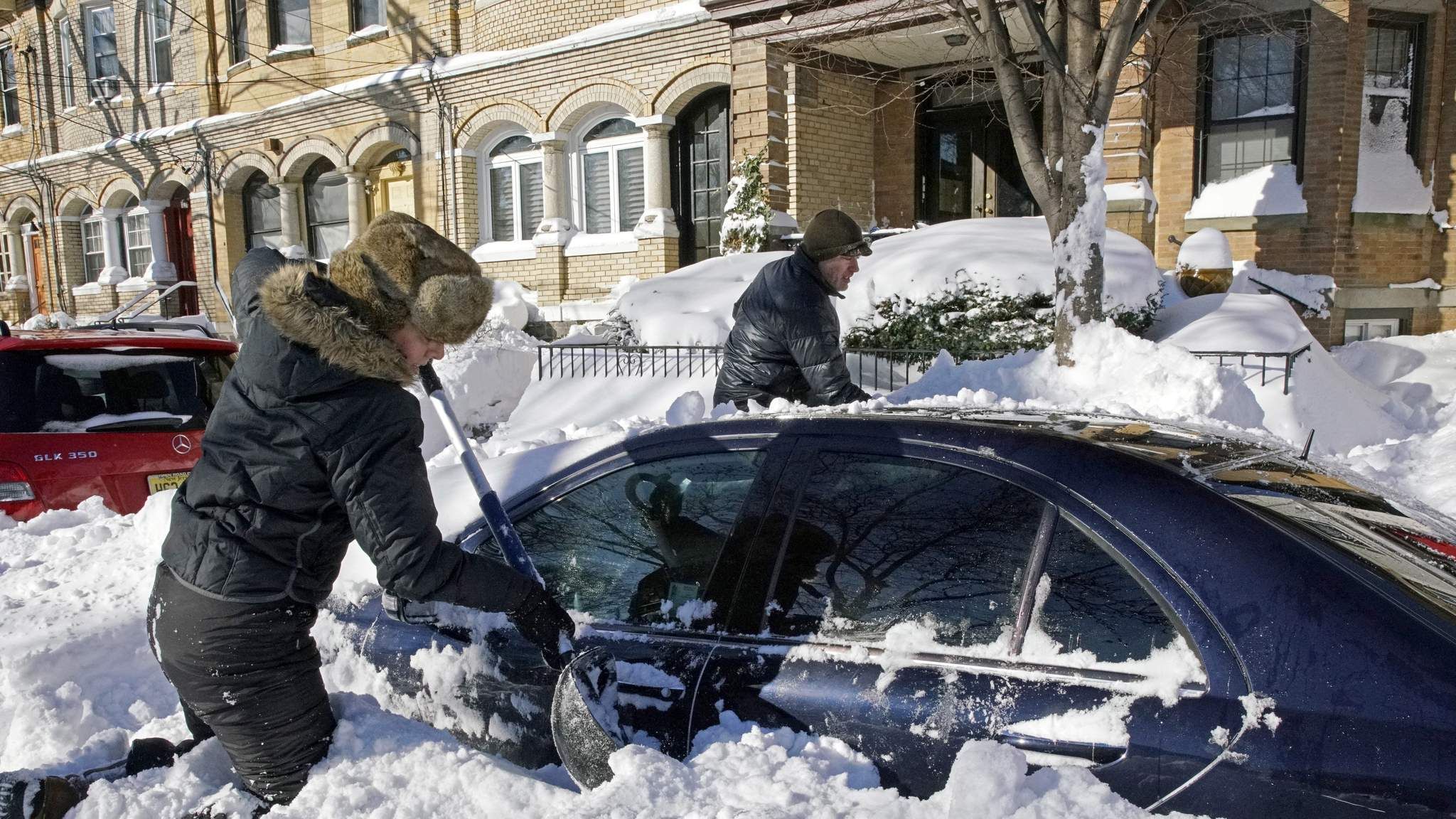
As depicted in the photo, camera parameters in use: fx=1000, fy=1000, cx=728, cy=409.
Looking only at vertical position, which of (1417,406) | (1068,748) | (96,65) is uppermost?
(96,65)

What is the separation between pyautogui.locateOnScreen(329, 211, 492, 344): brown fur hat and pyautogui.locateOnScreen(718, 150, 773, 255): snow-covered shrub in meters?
10.9

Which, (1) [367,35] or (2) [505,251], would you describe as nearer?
(2) [505,251]

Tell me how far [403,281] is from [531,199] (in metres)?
15.1

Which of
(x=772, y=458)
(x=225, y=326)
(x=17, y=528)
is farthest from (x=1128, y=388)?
(x=225, y=326)

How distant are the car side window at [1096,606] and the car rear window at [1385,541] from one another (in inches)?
12.3

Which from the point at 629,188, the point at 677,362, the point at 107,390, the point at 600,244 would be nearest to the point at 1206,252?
the point at 677,362

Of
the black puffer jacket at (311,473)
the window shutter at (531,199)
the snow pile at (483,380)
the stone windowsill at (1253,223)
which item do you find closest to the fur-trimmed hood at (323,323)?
the black puffer jacket at (311,473)

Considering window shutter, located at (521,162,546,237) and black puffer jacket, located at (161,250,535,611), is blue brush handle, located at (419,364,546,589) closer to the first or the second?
black puffer jacket, located at (161,250,535,611)

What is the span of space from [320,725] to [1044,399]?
5474mm

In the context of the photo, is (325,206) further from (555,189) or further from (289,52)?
(555,189)

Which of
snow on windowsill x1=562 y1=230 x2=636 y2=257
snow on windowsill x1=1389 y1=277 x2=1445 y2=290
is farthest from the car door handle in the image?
snow on windowsill x1=562 y1=230 x2=636 y2=257

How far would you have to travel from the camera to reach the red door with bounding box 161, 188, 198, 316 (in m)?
22.5

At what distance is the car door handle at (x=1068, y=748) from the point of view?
1.84 meters

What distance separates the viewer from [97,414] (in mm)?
5520
